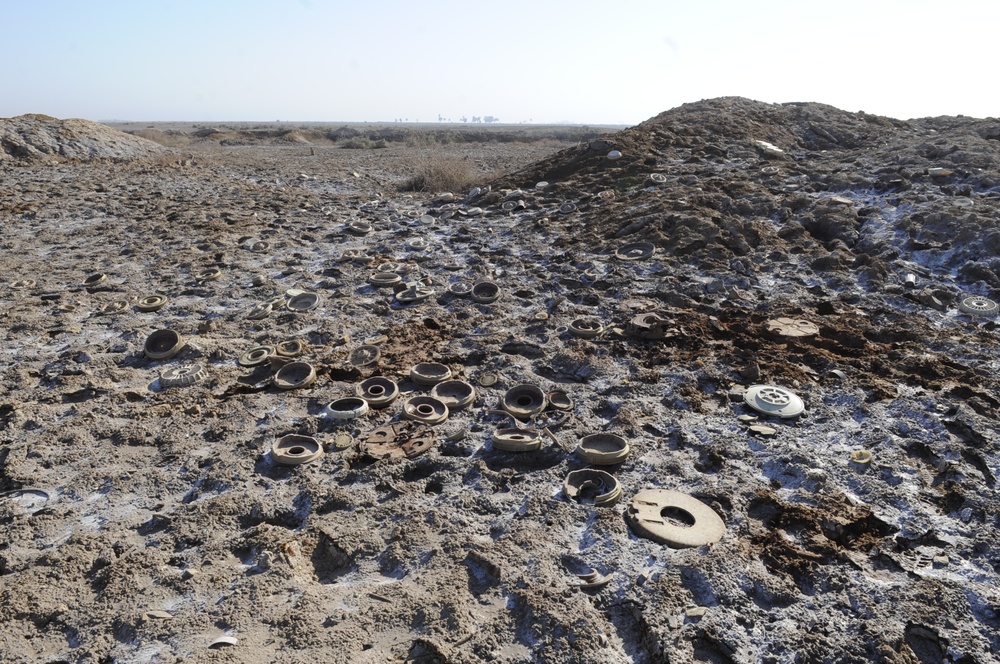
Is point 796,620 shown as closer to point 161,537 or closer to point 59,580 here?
point 161,537

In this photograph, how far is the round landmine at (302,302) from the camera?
6543 mm

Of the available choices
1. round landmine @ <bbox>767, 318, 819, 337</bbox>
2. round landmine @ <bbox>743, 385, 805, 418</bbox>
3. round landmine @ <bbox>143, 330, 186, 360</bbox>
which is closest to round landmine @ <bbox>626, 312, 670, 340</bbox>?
round landmine @ <bbox>767, 318, 819, 337</bbox>

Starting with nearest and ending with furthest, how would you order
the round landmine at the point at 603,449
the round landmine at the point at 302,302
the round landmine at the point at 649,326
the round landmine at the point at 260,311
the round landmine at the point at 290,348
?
the round landmine at the point at 603,449 < the round landmine at the point at 290,348 < the round landmine at the point at 649,326 < the round landmine at the point at 260,311 < the round landmine at the point at 302,302

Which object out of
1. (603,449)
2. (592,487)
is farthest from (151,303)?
(592,487)

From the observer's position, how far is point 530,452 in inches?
161

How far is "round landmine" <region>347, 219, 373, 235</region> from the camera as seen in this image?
9531 millimetres

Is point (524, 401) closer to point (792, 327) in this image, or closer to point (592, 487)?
point (592, 487)

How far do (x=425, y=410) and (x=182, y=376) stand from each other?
82.3 inches

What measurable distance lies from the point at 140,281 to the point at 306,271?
6.13 feet

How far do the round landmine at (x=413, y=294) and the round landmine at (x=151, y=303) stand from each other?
2.46 m

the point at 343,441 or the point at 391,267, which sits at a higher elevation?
the point at 391,267

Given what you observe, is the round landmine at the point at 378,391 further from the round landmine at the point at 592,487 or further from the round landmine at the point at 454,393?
the round landmine at the point at 592,487

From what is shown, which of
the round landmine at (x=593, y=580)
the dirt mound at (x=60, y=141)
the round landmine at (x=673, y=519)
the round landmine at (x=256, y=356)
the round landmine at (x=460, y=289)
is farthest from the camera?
the dirt mound at (x=60, y=141)

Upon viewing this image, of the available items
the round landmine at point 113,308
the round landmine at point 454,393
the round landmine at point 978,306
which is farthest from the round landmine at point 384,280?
the round landmine at point 978,306
